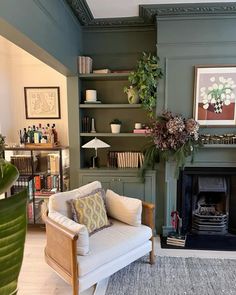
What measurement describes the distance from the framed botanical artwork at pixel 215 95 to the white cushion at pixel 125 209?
1.35 metres

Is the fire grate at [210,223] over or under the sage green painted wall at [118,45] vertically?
under

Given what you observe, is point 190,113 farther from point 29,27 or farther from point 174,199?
point 29,27

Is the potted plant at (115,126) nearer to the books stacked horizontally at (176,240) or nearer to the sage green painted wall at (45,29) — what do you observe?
the sage green painted wall at (45,29)

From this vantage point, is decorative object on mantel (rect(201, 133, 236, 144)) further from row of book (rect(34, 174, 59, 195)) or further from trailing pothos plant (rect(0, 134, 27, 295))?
trailing pothos plant (rect(0, 134, 27, 295))

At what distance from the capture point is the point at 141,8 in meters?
2.86

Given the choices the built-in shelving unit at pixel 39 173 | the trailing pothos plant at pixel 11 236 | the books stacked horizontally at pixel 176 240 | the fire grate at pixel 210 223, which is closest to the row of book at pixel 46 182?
the built-in shelving unit at pixel 39 173

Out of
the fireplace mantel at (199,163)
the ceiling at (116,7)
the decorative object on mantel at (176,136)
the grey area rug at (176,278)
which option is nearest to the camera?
the grey area rug at (176,278)

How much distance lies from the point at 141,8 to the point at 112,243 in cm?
258

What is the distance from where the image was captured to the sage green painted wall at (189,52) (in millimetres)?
2963

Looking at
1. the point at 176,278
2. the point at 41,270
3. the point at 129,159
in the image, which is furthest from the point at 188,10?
the point at 41,270

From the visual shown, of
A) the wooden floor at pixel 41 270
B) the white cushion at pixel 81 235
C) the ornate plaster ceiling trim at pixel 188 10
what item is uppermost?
the ornate plaster ceiling trim at pixel 188 10

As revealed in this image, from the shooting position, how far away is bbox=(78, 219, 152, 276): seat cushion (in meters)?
2.02

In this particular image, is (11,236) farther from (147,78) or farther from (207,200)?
(207,200)

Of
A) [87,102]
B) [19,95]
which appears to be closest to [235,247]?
[87,102]
